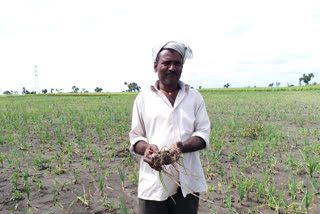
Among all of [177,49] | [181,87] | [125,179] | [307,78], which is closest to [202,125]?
[181,87]

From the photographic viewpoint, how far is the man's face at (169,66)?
1.52 meters

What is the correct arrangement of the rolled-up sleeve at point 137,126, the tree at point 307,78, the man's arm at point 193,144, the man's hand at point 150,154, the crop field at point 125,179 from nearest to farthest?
the man's hand at point 150,154
the man's arm at point 193,144
the rolled-up sleeve at point 137,126
the crop field at point 125,179
the tree at point 307,78

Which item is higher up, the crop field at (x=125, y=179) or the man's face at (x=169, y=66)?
the man's face at (x=169, y=66)

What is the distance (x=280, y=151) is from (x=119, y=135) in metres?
3.61

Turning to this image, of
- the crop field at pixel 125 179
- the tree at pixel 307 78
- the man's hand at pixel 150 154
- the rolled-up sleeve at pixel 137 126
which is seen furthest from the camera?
Result: the tree at pixel 307 78

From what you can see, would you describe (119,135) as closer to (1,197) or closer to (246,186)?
(1,197)

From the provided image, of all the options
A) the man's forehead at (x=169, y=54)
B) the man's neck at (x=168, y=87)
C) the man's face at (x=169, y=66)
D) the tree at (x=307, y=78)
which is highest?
the tree at (x=307, y=78)

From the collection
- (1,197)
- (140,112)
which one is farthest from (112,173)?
(140,112)

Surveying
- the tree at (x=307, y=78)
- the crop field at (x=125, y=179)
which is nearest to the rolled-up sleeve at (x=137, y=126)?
the crop field at (x=125, y=179)

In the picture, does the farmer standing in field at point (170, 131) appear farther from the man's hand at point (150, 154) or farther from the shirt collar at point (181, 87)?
the man's hand at point (150, 154)

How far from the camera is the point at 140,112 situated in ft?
5.31

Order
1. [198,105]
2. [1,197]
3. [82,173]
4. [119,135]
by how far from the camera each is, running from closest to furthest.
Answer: [198,105] < [1,197] < [82,173] < [119,135]

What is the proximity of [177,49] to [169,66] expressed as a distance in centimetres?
12

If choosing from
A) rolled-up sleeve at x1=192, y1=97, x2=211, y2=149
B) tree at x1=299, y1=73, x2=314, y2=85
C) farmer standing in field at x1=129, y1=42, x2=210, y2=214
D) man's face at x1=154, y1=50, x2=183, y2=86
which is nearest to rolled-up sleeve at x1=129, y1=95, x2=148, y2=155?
farmer standing in field at x1=129, y1=42, x2=210, y2=214
